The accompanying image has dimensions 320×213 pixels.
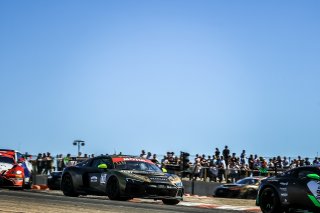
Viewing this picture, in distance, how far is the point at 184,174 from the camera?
92.9ft

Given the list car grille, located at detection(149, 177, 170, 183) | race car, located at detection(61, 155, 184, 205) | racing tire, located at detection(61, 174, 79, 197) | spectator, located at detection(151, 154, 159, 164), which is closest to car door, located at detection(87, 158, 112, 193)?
race car, located at detection(61, 155, 184, 205)

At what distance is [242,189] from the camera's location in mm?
24938

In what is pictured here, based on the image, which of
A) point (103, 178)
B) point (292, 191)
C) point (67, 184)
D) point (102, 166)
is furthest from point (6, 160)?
point (292, 191)

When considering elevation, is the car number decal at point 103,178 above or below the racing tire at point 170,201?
above

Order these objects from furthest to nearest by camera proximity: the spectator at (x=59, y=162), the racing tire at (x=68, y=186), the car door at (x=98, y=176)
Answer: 1. the spectator at (x=59, y=162)
2. the racing tire at (x=68, y=186)
3. the car door at (x=98, y=176)

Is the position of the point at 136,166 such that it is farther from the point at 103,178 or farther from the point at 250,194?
the point at 250,194

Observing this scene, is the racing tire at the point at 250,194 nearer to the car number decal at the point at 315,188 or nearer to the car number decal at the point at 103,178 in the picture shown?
the car number decal at the point at 103,178

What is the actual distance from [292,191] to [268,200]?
946 mm

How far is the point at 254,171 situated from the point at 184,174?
3.06m

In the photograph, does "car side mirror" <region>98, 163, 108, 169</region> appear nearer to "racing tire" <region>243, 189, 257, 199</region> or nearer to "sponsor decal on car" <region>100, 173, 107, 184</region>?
"sponsor decal on car" <region>100, 173, 107, 184</region>

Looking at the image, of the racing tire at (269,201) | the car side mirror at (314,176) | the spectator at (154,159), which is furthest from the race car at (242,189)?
the car side mirror at (314,176)

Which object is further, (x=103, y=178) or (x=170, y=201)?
(x=103, y=178)

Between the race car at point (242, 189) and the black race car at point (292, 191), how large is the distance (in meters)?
9.52

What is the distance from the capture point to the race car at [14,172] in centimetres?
2275
